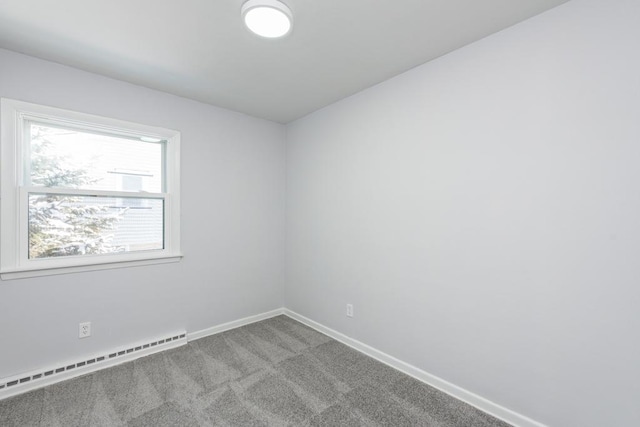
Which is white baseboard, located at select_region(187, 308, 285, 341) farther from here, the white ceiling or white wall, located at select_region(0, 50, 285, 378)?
the white ceiling

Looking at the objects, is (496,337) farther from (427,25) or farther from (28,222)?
(28,222)

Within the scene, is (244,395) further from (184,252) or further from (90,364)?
(184,252)

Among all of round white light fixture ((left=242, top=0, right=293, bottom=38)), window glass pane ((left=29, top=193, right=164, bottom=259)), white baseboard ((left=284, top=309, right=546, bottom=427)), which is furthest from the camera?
window glass pane ((left=29, top=193, right=164, bottom=259))

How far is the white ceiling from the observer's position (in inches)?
63.7

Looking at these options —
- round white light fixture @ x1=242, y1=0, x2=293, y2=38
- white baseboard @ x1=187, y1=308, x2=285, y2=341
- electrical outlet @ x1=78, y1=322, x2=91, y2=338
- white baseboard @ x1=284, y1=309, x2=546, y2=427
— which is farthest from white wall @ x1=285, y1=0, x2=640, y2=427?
electrical outlet @ x1=78, y1=322, x2=91, y2=338

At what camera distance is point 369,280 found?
2.65 metres

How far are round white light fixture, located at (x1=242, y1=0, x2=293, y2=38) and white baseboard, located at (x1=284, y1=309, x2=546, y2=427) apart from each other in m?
2.69

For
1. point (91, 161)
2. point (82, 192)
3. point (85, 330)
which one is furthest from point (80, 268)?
point (91, 161)

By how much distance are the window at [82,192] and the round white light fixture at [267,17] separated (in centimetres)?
158

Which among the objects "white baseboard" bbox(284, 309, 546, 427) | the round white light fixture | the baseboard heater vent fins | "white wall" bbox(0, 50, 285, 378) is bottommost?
"white baseboard" bbox(284, 309, 546, 427)

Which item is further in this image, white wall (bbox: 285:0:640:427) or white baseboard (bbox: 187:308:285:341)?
white baseboard (bbox: 187:308:285:341)

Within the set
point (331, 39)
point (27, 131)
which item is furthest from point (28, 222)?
point (331, 39)

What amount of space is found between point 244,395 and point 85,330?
59.1 inches

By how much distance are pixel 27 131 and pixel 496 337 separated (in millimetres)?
3802
